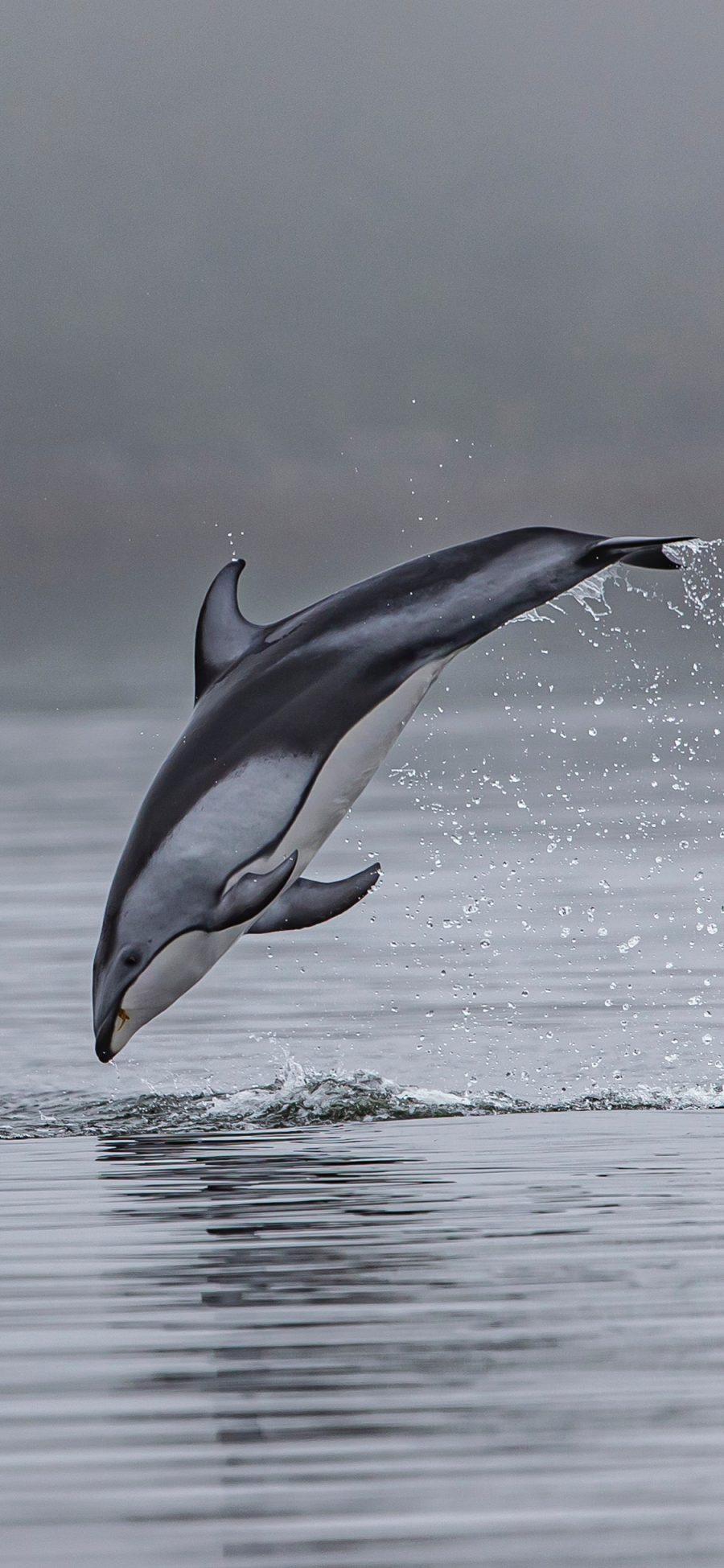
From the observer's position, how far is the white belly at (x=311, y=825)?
14477mm

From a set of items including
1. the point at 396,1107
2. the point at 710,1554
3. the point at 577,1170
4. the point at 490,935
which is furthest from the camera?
the point at 490,935

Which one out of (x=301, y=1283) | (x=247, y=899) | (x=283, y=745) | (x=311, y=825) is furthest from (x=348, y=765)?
(x=301, y=1283)

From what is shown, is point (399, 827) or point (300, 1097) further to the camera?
point (399, 827)

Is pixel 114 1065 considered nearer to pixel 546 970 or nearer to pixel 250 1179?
pixel 250 1179

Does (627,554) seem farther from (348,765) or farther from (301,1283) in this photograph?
(301,1283)

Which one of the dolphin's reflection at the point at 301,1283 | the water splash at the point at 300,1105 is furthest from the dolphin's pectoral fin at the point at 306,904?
the dolphin's reflection at the point at 301,1283

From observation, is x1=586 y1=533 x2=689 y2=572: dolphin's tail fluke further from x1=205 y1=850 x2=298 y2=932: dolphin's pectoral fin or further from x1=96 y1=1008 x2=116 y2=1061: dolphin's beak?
x1=96 y1=1008 x2=116 y2=1061: dolphin's beak

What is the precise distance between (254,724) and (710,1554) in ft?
32.1

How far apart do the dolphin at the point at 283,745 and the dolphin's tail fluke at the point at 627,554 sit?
0.03 ft

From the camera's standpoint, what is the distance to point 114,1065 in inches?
738

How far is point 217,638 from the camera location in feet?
51.9

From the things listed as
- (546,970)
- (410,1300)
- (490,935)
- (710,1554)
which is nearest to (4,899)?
(490,935)

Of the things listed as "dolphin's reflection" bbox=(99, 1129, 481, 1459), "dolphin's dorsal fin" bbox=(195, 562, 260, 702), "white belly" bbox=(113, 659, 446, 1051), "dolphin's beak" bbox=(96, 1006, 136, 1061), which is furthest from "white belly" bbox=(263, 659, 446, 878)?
"dolphin's reflection" bbox=(99, 1129, 481, 1459)

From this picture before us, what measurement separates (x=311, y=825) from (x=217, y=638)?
1613 millimetres
